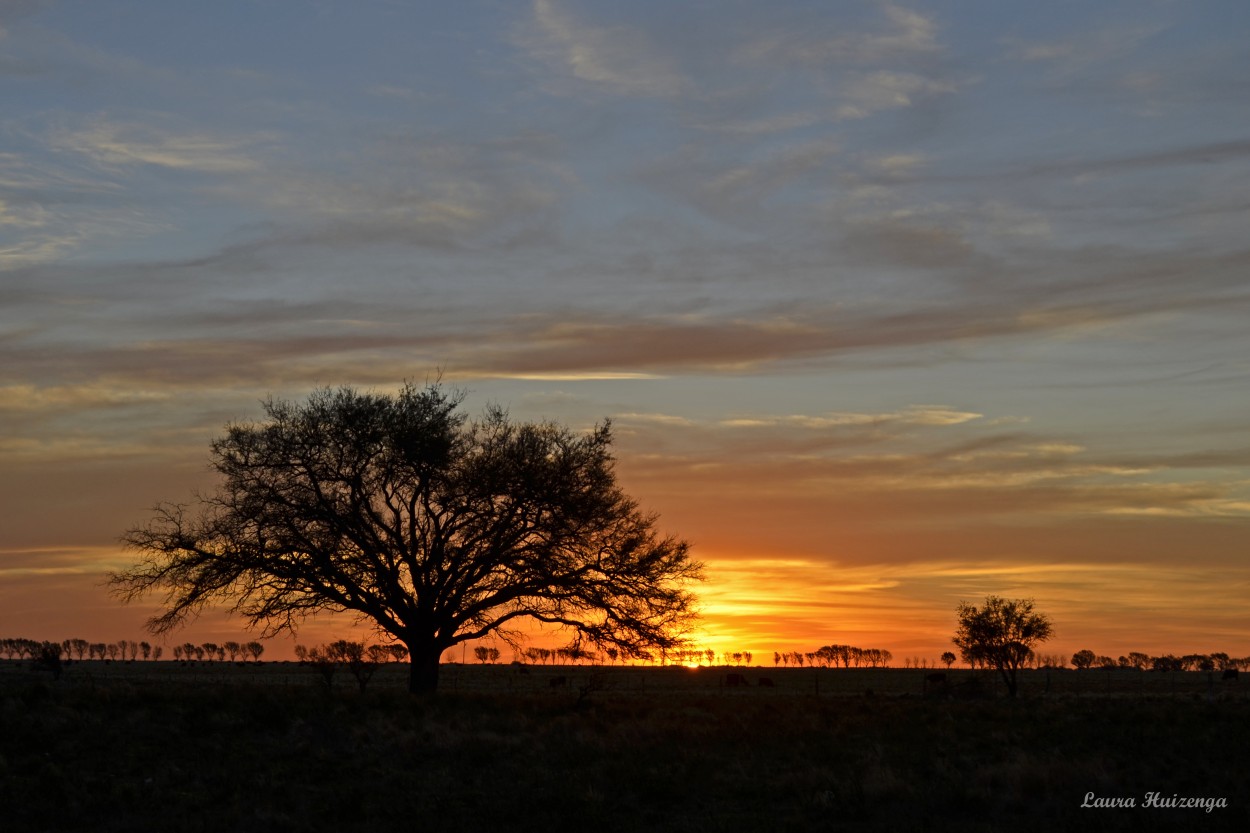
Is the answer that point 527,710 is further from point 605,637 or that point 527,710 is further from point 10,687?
point 10,687

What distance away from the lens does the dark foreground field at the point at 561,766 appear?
2253 cm

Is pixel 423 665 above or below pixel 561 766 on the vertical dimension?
above

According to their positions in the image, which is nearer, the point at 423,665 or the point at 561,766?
the point at 561,766

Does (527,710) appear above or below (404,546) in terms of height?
below

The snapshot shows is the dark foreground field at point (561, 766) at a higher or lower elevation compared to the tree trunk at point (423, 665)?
lower

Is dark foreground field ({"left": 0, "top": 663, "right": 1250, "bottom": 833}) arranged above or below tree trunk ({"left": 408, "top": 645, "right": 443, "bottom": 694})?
below

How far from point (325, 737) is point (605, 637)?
12219 millimetres

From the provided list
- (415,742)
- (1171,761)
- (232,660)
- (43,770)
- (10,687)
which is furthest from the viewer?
(232,660)

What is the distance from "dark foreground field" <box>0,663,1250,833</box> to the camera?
2253 centimetres

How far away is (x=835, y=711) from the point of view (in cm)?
3719

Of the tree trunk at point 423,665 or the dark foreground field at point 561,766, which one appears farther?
the tree trunk at point 423,665

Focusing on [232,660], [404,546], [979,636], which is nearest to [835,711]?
[404,546]

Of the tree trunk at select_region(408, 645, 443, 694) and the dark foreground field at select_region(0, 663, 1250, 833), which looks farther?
the tree trunk at select_region(408, 645, 443, 694)

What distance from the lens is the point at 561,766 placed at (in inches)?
1061
